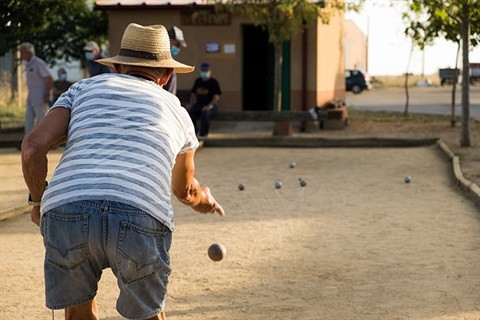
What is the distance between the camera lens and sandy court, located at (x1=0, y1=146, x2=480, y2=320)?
625 centimetres

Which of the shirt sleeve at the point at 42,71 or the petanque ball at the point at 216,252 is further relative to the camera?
the shirt sleeve at the point at 42,71

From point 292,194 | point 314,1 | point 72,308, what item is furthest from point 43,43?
point 72,308

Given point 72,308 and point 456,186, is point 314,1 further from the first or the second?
point 72,308

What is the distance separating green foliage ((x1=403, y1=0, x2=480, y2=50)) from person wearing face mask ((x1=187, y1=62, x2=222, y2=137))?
12.4 feet

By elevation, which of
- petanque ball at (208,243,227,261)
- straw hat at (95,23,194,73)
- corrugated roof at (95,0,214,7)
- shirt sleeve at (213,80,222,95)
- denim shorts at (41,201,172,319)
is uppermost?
corrugated roof at (95,0,214,7)

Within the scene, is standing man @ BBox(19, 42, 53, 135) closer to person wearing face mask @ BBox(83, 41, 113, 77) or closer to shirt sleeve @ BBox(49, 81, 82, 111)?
person wearing face mask @ BBox(83, 41, 113, 77)

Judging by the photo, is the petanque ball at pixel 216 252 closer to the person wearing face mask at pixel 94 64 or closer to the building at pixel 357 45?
the person wearing face mask at pixel 94 64

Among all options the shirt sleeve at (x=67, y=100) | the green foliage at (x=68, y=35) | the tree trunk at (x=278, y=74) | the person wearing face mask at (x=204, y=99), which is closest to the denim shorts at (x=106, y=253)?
the shirt sleeve at (x=67, y=100)

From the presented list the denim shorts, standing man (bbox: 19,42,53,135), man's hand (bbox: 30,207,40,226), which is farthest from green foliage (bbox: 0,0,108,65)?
the denim shorts

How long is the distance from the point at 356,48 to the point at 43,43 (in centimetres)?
5612

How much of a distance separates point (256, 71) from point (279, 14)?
4454 mm

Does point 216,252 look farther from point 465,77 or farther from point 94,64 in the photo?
point 465,77

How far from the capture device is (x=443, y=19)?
17875 mm

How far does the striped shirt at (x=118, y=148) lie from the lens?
3832mm
